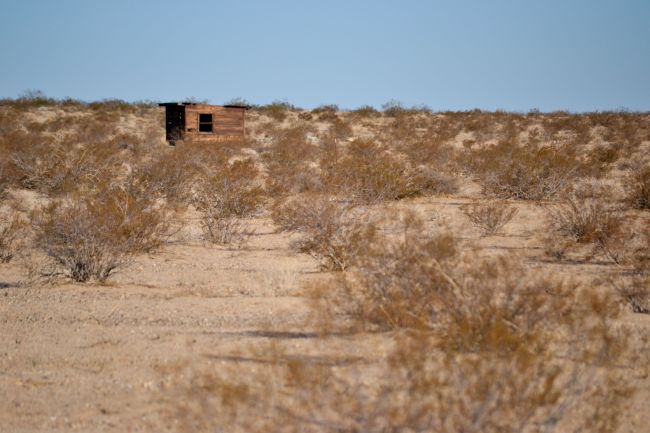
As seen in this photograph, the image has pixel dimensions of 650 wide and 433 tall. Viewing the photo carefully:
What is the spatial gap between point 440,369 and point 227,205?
430 inches

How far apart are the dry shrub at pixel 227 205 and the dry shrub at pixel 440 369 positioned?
711 cm

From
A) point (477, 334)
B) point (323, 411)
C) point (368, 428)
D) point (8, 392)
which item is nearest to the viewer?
point (368, 428)

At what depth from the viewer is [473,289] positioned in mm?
5820

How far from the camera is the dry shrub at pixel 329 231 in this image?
35.1 ft

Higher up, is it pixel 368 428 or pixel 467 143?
pixel 467 143

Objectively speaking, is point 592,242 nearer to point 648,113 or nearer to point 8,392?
point 8,392

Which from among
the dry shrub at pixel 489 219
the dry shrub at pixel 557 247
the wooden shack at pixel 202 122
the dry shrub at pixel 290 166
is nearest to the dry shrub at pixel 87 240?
the dry shrub at pixel 557 247

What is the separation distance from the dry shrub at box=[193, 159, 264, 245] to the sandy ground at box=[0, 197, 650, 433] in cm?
85

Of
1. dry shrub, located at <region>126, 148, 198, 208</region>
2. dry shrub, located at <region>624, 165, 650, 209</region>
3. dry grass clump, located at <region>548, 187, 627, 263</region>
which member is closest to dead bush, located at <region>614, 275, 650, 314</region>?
dry grass clump, located at <region>548, 187, 627, 263</region>

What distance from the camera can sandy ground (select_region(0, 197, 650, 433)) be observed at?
225 inches

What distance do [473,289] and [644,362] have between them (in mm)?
1772

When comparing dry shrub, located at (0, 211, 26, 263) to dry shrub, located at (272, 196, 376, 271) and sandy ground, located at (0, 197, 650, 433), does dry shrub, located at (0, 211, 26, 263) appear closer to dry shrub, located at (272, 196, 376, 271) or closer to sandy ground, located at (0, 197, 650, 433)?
sandy ground, located at (0, 197, 650, 433)

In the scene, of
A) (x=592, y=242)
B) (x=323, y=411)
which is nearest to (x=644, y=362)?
(x=323, y=411)

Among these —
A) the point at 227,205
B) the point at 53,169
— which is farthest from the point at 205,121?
the point at 227,205
